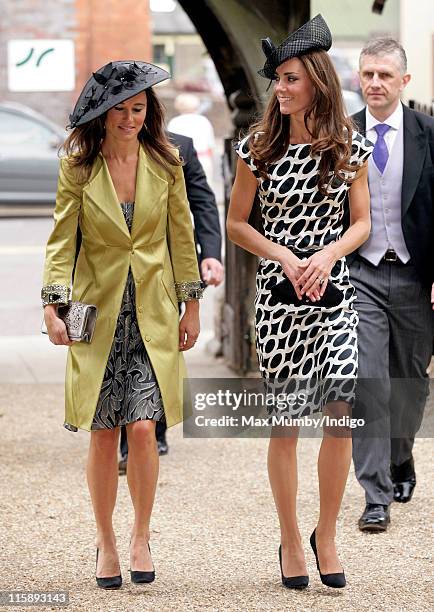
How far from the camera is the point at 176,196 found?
4949 millimetres

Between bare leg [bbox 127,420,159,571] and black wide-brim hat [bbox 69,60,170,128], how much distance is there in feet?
3.41

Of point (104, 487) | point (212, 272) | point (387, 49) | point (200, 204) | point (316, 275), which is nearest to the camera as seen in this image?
point (316, 275)

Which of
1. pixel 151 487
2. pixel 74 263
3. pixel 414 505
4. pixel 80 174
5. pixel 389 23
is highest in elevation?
pixel 389 23

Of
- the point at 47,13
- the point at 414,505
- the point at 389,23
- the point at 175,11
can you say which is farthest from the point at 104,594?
the point at 175,11

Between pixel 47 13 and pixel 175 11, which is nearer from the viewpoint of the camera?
pixel 47 13

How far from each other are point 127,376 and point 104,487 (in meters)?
0.39

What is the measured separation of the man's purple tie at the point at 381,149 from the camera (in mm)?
5812

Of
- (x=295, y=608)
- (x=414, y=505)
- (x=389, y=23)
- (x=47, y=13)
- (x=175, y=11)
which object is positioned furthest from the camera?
(x=175, y=11)

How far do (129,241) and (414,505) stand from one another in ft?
7.01

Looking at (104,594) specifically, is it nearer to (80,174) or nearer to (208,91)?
(80,174)

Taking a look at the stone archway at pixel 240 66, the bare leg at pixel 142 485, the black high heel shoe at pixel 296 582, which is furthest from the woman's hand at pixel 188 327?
the stone archway at pixel 240 66

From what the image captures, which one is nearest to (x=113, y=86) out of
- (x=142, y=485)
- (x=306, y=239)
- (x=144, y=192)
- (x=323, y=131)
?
(x=144, y=192)

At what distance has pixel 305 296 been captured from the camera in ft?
15.7

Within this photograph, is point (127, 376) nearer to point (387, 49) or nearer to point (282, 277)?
point (282, 277)
